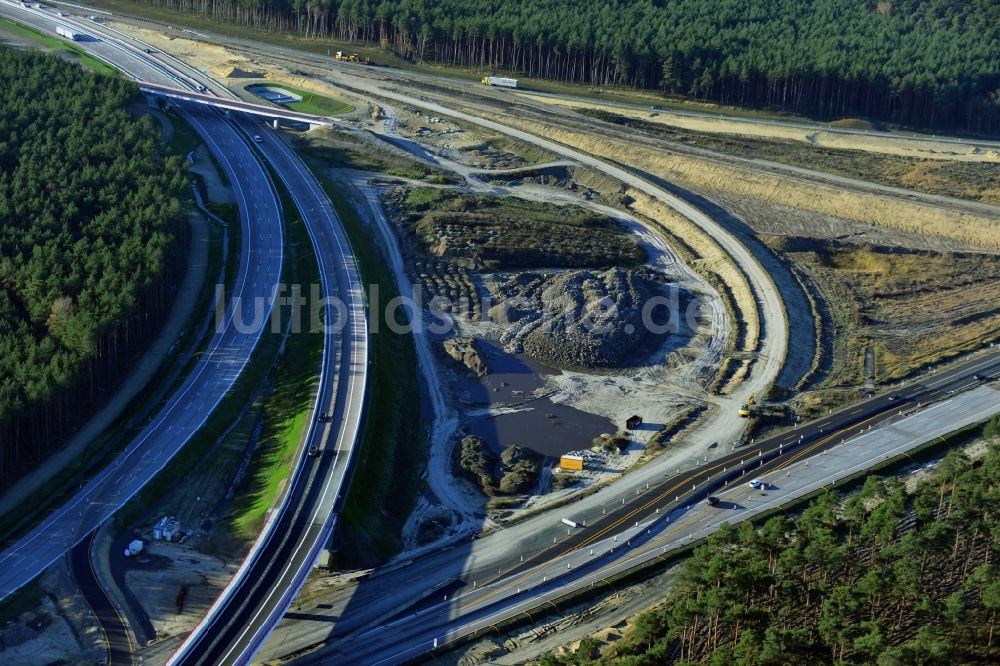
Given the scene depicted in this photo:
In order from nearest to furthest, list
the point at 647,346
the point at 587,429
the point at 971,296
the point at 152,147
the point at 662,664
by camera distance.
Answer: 1. the point at 662,664
2. the point at 587,429
3. the point at 647,346
4. the point at 971,296
5. the point at 152,147

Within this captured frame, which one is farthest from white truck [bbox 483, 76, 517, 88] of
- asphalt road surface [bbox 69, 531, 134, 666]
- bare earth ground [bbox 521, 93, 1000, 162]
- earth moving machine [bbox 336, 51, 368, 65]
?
asphalt road surface [bbox 69, 531, 134, 666]

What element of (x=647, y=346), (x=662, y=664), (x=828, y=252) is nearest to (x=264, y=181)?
(x=647, y=346)

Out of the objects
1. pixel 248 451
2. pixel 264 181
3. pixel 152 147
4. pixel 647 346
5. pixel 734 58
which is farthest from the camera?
pixel 734 58

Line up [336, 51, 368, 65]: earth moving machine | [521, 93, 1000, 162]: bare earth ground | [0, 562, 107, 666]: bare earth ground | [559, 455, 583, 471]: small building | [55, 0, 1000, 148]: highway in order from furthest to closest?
[336, 51, 368, 65]: earth moving machine
[55, 0, 1000, 148]: highway
[521, 93, 1000, 162]: bare earth ground
[559, 455, 583, 471]: small building
[0, 562, 107, 666]: bare earth ground

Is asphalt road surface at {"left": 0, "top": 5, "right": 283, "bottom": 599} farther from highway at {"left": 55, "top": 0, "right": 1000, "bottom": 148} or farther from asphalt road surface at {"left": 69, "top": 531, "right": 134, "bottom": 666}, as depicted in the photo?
highway at {"left": 55, "top": 0, "right": 1000, "bottom": 148}

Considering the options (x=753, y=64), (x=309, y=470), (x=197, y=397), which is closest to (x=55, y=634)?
(x=309, y=470)

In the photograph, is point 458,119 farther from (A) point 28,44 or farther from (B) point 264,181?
(A) point 28,44

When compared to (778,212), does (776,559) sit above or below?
below
